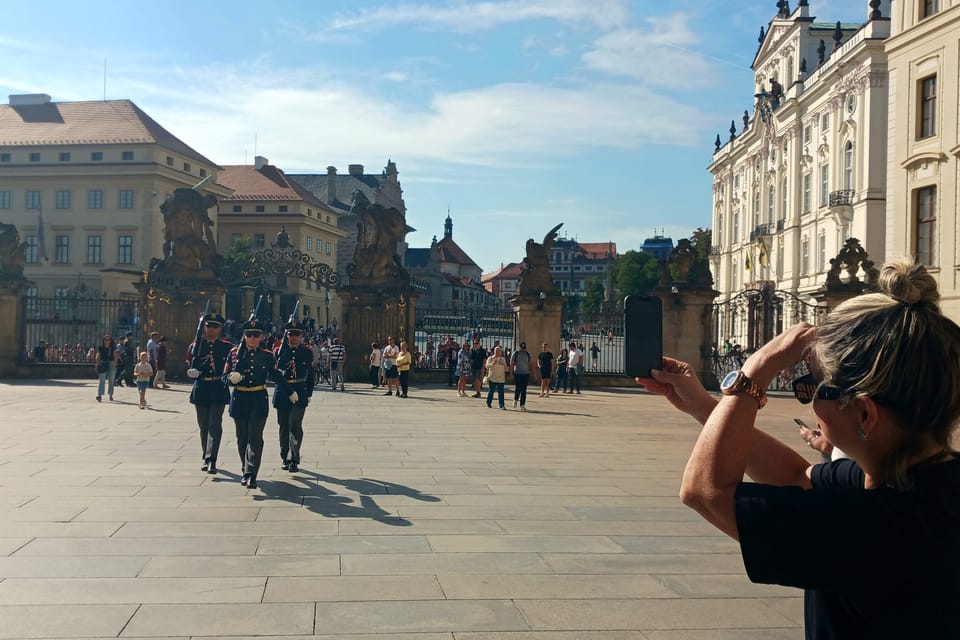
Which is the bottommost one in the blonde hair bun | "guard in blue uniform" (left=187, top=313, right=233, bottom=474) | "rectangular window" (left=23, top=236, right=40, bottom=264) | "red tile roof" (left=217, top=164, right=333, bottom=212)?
"guard in blue uniform" (left=187, top=313, right=233, bottom=474)

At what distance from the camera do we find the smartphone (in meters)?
2.61

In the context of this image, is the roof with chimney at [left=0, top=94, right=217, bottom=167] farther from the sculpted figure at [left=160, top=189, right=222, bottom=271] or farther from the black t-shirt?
the black t-shirt

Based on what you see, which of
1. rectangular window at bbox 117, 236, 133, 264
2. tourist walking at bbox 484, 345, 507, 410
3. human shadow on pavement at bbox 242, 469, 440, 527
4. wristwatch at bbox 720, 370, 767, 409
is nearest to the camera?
wristwatch at bbox 720, 370, 767, 409

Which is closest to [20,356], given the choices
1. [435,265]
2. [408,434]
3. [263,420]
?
[408,434]

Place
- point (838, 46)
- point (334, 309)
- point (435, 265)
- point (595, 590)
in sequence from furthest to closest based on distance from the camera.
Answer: point (435, 265) → point (334, 309) → point (838, 46) → point (595, 590)

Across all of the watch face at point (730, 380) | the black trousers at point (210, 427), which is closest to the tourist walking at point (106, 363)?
the black trousers at point (210, 427)

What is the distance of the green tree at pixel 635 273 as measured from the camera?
322ft

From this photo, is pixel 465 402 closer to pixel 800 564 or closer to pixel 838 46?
pixel 800 564

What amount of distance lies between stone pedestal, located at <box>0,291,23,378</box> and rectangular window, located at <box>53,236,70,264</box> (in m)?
38.0

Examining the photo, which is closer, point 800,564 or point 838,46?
point 800,564

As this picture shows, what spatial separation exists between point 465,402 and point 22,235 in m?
53.3

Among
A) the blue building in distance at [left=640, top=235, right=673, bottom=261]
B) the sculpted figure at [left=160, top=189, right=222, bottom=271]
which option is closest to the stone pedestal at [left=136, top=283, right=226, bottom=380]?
the sculpted figure at [left=160, top=189, right=222, bottom=271]

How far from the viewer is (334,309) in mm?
78188

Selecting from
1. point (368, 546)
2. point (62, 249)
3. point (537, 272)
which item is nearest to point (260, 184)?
point (62, 249)
